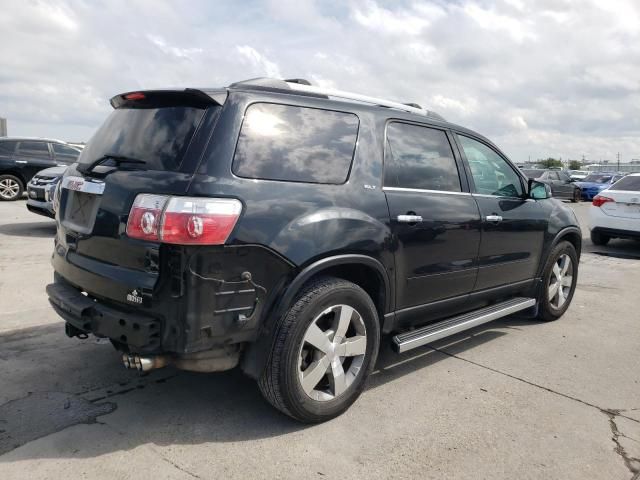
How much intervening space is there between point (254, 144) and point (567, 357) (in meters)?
3.22

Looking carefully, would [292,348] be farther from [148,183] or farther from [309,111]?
[309,111]

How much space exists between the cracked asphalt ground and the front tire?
168 millimetres

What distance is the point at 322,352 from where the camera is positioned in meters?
3.08

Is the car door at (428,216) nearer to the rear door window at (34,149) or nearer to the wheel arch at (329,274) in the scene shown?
the wheel arch at (329,274)

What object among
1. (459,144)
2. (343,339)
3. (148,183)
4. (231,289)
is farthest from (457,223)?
(148,183)

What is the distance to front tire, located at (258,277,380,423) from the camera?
9.45 feet

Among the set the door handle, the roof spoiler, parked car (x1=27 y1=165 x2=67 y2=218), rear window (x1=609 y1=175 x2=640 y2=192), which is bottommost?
parked car (x1=27 y1=165 x2=67 y2=218)

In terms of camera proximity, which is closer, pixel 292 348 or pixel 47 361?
pixel 292 348

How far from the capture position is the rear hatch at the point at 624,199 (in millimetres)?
9898

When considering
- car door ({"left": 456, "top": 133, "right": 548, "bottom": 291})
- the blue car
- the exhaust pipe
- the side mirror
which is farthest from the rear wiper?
the blue car

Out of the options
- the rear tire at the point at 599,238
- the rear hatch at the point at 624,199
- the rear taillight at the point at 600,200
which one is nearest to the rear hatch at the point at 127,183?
the rear hatch at the point at 624,199

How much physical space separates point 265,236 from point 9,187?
44.8ft

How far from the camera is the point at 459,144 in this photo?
426 cm

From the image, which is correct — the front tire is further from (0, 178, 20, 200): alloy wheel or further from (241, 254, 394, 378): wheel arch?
(0, 178, 20, 200): alloy wheel
